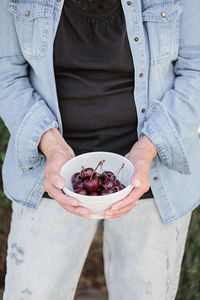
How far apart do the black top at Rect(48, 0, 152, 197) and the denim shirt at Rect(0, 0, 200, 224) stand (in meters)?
0.03

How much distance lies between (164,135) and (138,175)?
0.79 ft

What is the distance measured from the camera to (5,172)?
1.69m

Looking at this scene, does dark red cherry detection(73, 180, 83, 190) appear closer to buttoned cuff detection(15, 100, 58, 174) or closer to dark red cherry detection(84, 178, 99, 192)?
dark red cherry detection(84, 178, 99, 192)

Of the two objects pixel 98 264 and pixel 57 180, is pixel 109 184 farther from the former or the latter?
pixel 98 264

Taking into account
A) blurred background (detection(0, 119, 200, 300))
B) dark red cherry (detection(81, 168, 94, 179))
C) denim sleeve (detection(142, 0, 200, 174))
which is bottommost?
blurred background (detection(0, 119, 200, 300))

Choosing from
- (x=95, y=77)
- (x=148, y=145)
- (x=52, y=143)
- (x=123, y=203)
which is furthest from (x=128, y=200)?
(x=95, y=77)

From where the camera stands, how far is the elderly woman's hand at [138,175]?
1.31m

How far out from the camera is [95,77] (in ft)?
5.00

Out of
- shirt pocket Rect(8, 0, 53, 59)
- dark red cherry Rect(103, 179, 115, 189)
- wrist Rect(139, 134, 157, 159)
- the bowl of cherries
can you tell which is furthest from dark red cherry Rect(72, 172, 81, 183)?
shirt pocket Rect(8, 0, 53, 59)

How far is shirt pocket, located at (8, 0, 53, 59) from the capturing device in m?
1.48

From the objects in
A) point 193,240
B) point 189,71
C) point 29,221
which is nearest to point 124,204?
point 29,221

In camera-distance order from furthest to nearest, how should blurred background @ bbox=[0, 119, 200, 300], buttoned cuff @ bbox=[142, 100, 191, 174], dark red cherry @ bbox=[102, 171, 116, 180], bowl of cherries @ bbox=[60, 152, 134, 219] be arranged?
blurred background @ bbox=[0, 119, 200, 300]
buttoned cuff @ bbox=[142, 100, 191, 174]
dark red cherry @ bbox=[102, 171, 116, 180]
bowl of cherries @ bbox=[60, 152, 134, 219]

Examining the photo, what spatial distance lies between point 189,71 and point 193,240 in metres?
1.09

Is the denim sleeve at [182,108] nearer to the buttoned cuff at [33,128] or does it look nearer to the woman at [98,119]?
the woman at [98,119]
